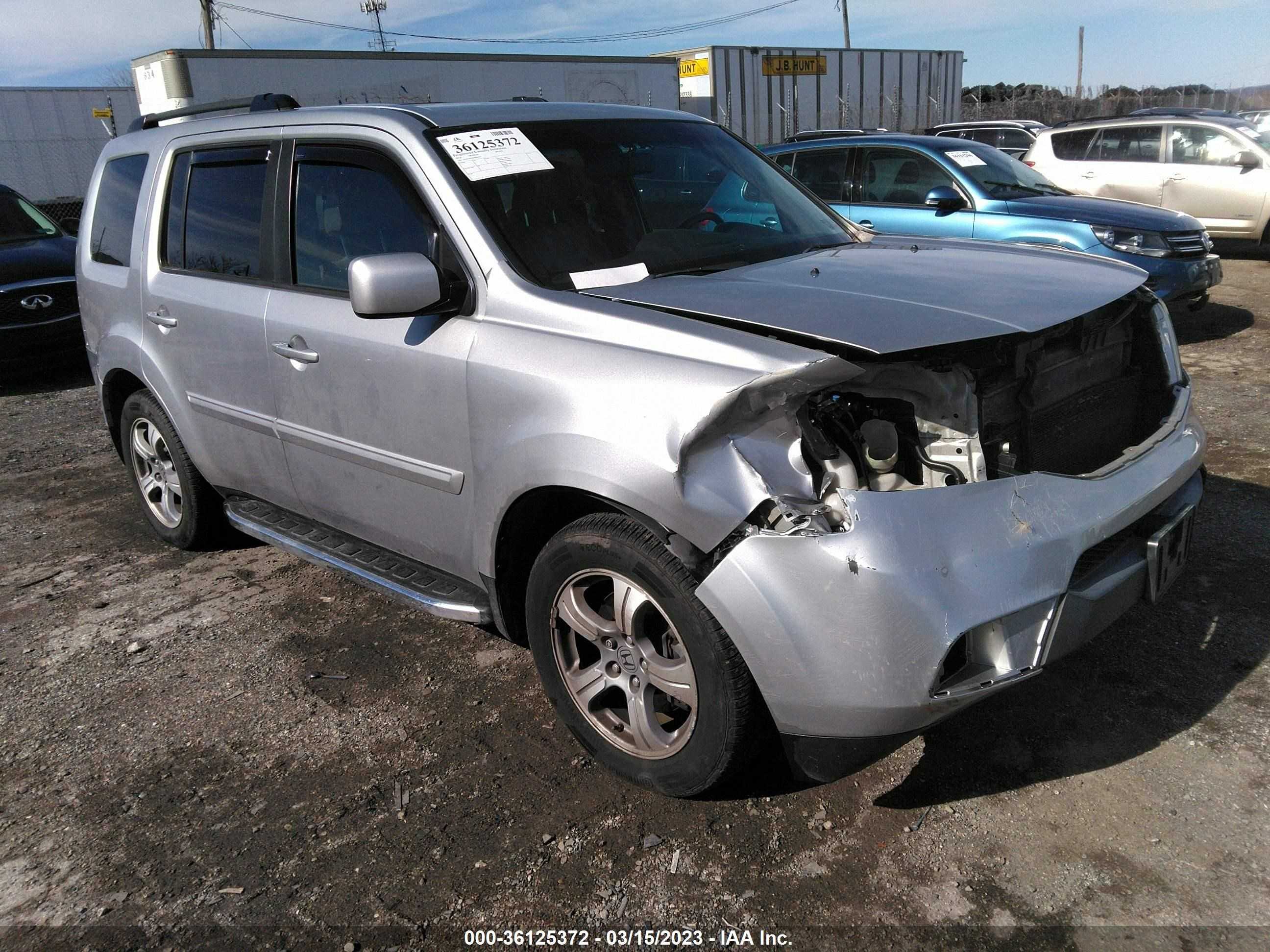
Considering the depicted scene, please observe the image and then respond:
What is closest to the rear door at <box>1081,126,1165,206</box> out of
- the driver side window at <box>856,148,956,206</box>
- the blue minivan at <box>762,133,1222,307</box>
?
the blue minivan at <box>762,133,1222,307</box>

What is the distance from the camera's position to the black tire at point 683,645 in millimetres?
2336

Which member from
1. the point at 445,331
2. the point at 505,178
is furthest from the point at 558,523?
the point at 505,178

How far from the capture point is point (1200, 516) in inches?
168

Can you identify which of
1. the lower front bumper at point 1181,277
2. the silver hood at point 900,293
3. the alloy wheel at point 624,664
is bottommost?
the alloy wheel at point 624,664

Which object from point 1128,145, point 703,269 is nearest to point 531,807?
point 703,269

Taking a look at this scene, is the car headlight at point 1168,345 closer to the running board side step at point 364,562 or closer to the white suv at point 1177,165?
the running board side step at point 364,562

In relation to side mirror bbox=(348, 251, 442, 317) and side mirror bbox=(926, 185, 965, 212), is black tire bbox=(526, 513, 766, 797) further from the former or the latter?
side mirror bbox=(926, 185, 965, 212)

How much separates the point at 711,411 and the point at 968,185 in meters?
6.64

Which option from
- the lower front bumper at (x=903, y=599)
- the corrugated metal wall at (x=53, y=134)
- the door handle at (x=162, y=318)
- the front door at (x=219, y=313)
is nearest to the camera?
the lower front bumper at (x=903, y=599)

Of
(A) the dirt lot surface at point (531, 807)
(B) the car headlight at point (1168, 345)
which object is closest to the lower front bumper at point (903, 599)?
(A) the dirt lot surface at point (531, 807)

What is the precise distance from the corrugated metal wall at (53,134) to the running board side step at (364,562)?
82.2 feet

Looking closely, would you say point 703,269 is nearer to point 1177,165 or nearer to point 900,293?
point 900,293

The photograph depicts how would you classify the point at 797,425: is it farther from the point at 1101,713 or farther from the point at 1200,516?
the point at 1200,516

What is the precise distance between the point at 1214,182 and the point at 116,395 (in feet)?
37.8
